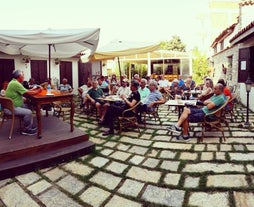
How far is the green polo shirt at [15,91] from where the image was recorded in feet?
12.9

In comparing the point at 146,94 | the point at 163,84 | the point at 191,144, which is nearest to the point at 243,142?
the point at 191,144

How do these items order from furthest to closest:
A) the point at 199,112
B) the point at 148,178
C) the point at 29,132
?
1. the point at 199,112
2. the point at 29,132
3. the point at 148,178

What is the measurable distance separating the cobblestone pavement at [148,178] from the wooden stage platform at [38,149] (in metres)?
0.13

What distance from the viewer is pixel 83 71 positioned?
46.7 ft

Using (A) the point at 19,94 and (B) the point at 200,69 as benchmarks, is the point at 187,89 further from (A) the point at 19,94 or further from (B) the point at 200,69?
(B) the point at 200,69

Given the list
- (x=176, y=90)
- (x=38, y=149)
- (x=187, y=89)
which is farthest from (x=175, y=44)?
(x=38, y=149)

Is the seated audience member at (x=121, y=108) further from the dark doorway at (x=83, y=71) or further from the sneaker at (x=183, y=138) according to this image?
the dark doorway at (x=83, y=71)

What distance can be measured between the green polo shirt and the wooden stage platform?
0.61 metres

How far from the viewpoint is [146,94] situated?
645 centimetres

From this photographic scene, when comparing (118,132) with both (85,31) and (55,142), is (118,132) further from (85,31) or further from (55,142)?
(85,31)

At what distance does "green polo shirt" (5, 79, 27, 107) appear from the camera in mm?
3941

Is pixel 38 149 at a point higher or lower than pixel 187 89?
lower

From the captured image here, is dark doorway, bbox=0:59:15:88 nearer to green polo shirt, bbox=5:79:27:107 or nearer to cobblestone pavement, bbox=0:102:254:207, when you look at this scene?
green polo shirt, bbox=5:79:27:107

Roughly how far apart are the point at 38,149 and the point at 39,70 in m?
9.07
